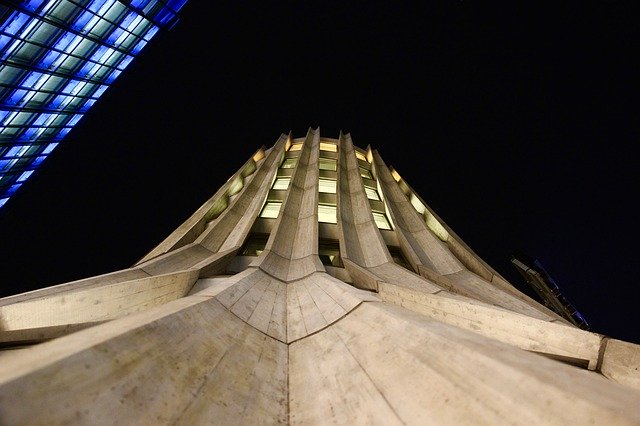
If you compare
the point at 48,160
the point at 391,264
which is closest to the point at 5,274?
the point at 48,160

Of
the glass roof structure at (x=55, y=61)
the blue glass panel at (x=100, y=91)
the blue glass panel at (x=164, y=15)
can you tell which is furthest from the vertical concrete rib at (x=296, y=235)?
the blue glass panel at (x=100, y=91)

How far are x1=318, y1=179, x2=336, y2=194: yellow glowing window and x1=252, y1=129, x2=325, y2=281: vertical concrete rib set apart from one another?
3.85 feet

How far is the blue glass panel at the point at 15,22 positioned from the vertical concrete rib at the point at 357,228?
63.3 feet

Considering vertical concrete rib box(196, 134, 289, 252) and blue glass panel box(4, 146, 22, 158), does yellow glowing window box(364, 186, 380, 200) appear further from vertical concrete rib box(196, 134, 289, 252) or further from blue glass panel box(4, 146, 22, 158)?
blue glass panel box(4, 146, 22, 158)

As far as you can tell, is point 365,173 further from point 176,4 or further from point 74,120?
point 74,120

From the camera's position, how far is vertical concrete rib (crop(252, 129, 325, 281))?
695 centimetres

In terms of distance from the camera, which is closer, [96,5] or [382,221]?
[382,221]

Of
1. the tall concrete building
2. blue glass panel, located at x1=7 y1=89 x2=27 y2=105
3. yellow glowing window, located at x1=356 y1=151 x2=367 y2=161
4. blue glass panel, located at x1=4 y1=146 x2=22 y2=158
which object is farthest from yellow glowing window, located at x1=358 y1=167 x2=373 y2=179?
blue glass panel, located at x1=4 y1=146 x2=22 y2=158

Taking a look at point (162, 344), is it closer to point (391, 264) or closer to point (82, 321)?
point (82, 321)

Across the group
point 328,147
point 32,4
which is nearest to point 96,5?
point 32,4

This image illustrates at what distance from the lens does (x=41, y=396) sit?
147 centimetres

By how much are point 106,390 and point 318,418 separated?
1581 mm

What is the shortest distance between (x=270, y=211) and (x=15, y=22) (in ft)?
59.3

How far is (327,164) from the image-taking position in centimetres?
2011
